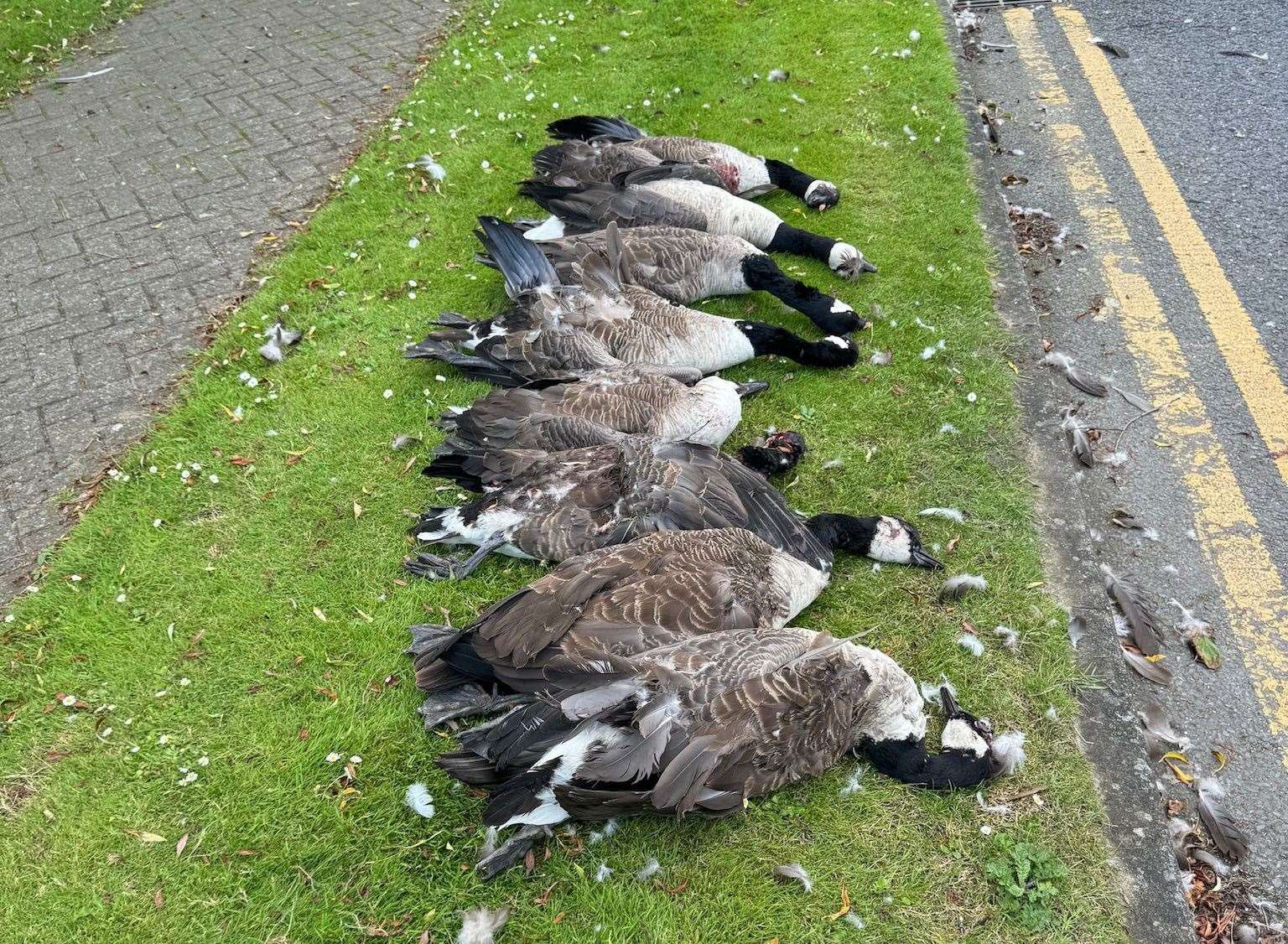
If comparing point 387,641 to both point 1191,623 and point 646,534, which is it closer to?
point 646,534

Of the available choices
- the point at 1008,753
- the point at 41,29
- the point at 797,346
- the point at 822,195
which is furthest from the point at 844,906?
the point at 41,29

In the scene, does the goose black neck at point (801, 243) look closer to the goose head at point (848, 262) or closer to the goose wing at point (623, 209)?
the goose head at point (848, 262)

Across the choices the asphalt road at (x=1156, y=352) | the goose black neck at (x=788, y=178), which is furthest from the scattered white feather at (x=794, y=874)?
the goose black neck at (x=788, y=178)

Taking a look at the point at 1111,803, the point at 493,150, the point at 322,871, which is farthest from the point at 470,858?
the point at 493,150

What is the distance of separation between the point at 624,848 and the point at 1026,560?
2.41 m

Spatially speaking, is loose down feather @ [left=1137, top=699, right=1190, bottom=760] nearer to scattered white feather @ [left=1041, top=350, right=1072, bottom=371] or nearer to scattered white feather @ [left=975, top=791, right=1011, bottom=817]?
scattered white feather @ [left=975, top=791, right=1011, bottom=817]

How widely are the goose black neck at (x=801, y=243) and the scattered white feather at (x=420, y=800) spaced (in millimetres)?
4275

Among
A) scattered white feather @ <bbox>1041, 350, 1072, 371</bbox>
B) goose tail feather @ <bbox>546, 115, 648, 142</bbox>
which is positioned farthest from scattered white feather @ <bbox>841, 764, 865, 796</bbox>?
goose tail feather @ <bbox>546, 115, 648, 142</bbox>

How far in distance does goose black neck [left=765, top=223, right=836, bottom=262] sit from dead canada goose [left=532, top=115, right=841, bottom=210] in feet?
1.67

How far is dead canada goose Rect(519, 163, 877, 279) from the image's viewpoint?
5816mm

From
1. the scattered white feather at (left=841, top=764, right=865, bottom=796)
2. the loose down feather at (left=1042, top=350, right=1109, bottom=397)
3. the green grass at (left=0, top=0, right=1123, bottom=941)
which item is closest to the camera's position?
the green grass at (left=0, top=0, right=1123, bottom=941)

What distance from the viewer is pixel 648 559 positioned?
3625 millimetres

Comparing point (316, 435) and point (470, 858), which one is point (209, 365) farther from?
point (470, 858)

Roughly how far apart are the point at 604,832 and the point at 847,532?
183 cm
